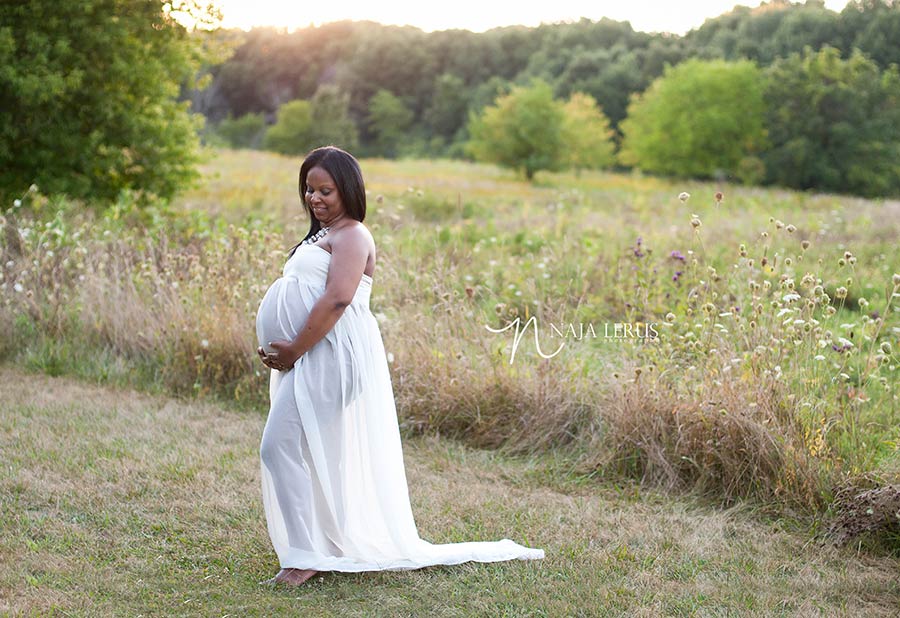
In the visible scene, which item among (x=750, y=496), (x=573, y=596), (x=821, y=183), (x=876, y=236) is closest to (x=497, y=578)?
(x=573, y=596)

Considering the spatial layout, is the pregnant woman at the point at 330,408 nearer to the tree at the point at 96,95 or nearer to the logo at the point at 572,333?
the logo at the point at 572,333

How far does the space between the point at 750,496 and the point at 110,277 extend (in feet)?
20.5

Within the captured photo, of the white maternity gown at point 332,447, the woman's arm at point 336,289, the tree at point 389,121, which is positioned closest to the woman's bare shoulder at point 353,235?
the woman's arm at point 336,289

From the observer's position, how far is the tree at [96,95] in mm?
11508

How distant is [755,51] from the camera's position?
5569cm

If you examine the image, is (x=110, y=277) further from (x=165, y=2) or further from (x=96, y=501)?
(x=165, y=2)

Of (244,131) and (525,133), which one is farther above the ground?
(244,131)

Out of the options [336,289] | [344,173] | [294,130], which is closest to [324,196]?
[344,173]

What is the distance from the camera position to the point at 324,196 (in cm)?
365

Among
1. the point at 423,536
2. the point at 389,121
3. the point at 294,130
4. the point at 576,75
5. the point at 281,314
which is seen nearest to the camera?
the point at 281,314

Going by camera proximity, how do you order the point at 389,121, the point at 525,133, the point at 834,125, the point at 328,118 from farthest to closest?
the point at 389,121 < the point at 328,118 < the point at 834,125 < the point at 525,133

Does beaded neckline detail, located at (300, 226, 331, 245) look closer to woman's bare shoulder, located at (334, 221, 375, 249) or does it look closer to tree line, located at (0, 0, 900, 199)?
woman's bare shoulder, located at (334, 221, 375, 249)

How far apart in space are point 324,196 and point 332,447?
108 cm

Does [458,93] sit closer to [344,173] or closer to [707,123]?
[707,123]
